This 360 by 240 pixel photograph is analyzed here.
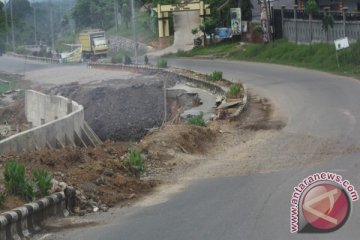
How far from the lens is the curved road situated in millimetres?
8797

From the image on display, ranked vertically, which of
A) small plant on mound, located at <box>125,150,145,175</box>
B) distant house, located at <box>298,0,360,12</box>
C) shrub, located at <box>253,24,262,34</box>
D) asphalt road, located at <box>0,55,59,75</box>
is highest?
distant house, located at <box>298,0,360,12</box>

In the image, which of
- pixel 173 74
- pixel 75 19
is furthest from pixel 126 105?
pixel 75 19

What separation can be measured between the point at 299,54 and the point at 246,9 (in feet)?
71.1

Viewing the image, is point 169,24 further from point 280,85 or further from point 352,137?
point 352,137

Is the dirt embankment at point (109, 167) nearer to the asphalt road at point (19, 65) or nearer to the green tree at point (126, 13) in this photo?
the asphalt road at point (19, 65)

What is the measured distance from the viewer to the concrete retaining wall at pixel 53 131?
1886cm

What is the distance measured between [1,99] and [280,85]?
78.8 feet

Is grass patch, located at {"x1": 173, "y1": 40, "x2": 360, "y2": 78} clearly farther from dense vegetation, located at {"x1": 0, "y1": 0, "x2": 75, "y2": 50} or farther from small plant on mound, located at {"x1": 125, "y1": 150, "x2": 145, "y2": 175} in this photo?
dense vegetation, located at {"x1": 0, "y1": 0, "x2": 75, "y2": 50}

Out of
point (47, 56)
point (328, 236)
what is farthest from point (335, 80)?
point (47, 56)

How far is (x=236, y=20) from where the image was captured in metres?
60.2

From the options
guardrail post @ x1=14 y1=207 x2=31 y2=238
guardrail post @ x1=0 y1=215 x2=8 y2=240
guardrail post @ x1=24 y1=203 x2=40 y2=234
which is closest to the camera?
guardrail post @ x1=0 y1=215 x2=8 y2=240

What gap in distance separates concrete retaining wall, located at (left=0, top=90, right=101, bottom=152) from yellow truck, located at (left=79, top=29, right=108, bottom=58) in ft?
136

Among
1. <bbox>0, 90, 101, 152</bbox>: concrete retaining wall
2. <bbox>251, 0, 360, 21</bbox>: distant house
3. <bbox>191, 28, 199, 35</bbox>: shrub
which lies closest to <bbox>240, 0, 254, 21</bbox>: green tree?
<bbox>251, 0, 360, 21</bbox>: distant house

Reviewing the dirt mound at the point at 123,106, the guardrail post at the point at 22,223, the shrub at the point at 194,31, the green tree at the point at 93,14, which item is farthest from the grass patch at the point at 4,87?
the guardrail post at the point at 22,223
